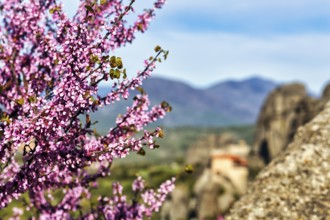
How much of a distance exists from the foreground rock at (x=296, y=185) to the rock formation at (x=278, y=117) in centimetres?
7081

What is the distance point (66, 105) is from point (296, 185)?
6223 millimetres

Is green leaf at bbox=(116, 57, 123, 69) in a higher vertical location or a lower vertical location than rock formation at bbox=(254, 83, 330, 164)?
lower

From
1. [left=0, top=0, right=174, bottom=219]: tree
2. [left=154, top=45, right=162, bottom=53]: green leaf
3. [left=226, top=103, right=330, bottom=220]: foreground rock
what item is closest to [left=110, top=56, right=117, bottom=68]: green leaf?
[left=0, top=0, right=174, bottom=219]: tree

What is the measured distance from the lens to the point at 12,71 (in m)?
10.2

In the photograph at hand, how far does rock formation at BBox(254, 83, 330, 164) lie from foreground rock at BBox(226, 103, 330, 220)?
7081 cm

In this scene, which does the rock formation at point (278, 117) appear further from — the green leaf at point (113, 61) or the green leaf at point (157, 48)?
the green leaf at point (113, 61)

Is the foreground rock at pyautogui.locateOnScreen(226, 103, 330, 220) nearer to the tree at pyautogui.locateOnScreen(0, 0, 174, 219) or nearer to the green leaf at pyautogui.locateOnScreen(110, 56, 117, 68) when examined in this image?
the tree at pyautogui.locateOnScreen(0, 0, 174, 219)

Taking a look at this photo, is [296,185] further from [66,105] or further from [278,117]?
[278,117]

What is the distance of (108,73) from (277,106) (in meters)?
105

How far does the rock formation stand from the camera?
9000 cm

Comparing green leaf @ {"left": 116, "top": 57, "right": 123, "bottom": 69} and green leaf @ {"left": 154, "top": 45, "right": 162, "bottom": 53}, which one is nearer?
green leaf @ {"left": 116, "top": 57, "right": 123, "bottom": 69}

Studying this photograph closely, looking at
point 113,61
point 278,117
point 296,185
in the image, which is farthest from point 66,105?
point 278,117

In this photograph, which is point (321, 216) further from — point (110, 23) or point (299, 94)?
point (299, 94)

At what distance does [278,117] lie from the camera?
10369 centimetres
